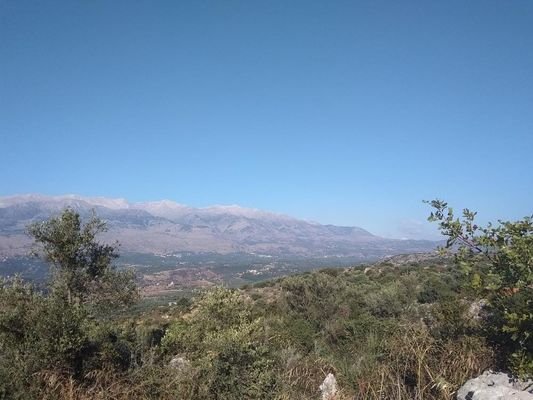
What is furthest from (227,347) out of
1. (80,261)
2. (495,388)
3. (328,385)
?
(80,261)

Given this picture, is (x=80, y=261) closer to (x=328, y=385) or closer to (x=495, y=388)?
(x=328, y=385)

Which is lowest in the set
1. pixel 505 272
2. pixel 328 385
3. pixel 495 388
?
pixel 328 385

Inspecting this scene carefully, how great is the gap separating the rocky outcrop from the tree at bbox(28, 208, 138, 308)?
71.2 feet

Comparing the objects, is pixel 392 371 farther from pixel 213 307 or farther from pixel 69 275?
pixel 69 275

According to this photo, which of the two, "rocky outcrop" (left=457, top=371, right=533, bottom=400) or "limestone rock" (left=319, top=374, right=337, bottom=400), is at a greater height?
"rocky outcrop" (left=457, top=371, right=533, bottom=400)

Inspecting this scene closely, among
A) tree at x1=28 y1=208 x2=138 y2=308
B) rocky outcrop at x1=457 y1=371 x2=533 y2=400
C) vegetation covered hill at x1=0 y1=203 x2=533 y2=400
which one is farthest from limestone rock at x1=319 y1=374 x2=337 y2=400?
tree at x1=28 y1=208 x2=138 y2=308

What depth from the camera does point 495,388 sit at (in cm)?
750

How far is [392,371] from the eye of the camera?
1052 cm

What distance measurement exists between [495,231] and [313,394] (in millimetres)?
6359

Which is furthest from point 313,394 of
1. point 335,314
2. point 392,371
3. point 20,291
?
point 335,314

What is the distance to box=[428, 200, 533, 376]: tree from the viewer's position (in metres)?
7.48

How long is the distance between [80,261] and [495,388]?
78.9 feet

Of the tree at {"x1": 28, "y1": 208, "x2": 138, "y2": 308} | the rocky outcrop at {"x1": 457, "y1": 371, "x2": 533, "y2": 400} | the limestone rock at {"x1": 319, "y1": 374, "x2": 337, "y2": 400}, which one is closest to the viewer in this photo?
the rocky outcrop at {"x1": 457, "y1": 371, "x2": 533, "y2": 400}

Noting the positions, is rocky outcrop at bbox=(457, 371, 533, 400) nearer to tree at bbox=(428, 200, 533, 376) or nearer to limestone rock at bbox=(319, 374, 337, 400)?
tree at bbox=(428, 200, 533, 376)
